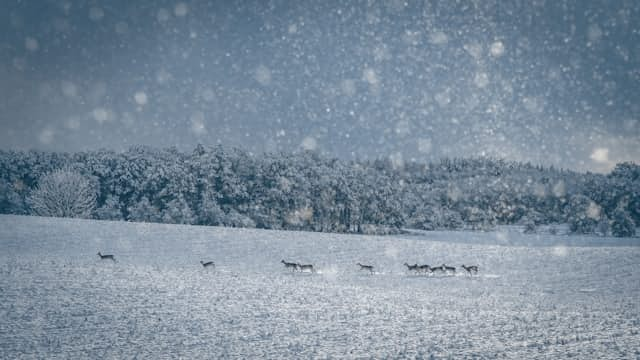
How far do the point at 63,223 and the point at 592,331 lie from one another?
36.9 m

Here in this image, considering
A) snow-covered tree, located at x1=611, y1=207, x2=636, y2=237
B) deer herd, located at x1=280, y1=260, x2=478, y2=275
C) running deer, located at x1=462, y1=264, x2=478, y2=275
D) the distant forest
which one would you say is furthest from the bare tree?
snow-covered tree, located at x1=611, y1=207, x2=636, y2=237

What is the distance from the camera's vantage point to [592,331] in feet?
46.2

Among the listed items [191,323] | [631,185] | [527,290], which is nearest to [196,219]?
[527,290]

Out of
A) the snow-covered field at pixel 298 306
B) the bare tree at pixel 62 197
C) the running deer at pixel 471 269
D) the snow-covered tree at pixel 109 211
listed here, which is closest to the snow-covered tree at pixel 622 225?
the snow-covered field at pixel 298 306

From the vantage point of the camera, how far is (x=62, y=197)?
5816 centimetres

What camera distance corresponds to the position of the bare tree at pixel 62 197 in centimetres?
5747

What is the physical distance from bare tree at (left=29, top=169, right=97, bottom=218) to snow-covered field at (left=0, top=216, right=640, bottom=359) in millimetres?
25153

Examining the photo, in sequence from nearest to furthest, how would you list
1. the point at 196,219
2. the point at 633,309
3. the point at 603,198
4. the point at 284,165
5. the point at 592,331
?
the point at 592,331, the point at 633,309, the point at 196,219, the point at 284,165, the point at 603,198

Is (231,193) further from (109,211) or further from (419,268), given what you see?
(419,268)

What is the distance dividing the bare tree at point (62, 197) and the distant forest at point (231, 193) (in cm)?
9

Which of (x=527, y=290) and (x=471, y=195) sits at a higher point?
(x=471, y=195)

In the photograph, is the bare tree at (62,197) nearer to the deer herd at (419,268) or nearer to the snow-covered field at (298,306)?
the snow-covered field at (298,306)

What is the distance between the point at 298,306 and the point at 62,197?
156 feet

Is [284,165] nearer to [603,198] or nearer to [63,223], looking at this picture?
[63,223]
